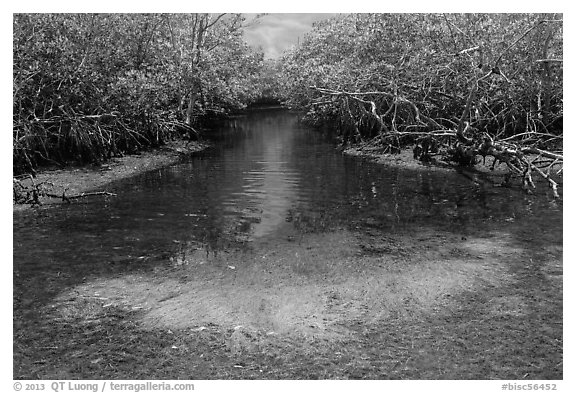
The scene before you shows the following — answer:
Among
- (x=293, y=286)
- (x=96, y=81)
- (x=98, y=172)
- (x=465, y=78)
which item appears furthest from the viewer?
(x=465, y=78)

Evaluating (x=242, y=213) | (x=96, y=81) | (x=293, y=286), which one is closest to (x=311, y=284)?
(x=293, y=286)

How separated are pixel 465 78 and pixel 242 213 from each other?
469 inches

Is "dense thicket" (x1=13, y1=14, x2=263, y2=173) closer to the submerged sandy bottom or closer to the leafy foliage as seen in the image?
the leafy foliage

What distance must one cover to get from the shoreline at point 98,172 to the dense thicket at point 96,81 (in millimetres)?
601

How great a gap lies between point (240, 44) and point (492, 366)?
1213 inches

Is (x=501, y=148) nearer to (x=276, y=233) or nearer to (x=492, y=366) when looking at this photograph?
(x=276, y=233)

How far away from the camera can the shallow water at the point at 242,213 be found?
1068cm

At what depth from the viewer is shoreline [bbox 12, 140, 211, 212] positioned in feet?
55.4

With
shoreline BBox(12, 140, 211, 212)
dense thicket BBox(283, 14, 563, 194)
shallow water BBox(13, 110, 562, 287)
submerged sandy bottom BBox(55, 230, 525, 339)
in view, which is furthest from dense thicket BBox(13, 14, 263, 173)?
submerged sandy bottom BBox(55, 230, 525, 339)

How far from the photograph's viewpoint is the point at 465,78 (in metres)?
20.6

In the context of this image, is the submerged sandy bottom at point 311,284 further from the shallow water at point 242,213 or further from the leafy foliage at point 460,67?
the leafy foliage at point 460,67

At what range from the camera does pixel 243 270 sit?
9531 mm

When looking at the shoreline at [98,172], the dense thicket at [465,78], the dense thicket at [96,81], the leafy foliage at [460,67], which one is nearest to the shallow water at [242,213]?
the shoreline at [98,172]

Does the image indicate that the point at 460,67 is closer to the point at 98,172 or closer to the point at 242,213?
the point at 242,213
